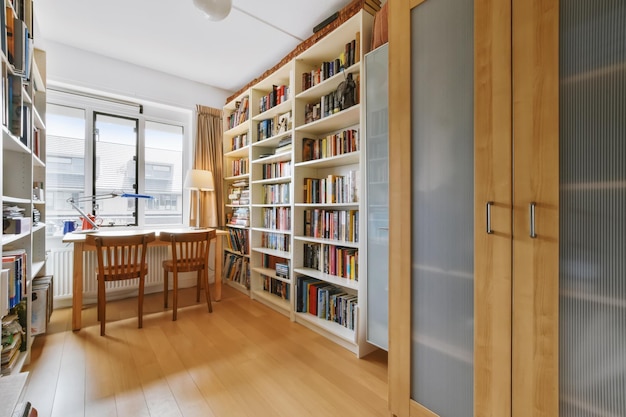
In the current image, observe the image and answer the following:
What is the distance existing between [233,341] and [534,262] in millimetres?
2101

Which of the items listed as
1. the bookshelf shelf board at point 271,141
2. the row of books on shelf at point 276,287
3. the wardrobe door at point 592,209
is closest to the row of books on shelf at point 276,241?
the row of books on shelf at point 276,287

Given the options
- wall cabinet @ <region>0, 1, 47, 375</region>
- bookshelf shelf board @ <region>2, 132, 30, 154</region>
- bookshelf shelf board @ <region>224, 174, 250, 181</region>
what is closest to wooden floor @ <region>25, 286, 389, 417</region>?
wall cabinet @ <region>0, 1, 47, 375</region>

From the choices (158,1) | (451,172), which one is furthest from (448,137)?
(158,1)

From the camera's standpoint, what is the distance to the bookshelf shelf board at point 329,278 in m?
2.12

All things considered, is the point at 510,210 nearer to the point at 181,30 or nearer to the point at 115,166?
the point at 181,30

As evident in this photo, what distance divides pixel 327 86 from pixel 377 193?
1.11 m

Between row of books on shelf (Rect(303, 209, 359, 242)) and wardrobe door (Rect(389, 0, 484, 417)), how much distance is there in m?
0.79

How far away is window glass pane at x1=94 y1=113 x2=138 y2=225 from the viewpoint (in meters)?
3.41

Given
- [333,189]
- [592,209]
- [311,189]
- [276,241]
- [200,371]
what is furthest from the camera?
[276,241]

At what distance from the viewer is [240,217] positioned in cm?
364

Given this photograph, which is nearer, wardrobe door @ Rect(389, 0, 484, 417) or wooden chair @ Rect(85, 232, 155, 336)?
wardrobe door @ Rect(389, 0, 484, 417)

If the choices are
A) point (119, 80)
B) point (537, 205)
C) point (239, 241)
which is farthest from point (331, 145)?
point (119, 80)

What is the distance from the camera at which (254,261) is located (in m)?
3.33

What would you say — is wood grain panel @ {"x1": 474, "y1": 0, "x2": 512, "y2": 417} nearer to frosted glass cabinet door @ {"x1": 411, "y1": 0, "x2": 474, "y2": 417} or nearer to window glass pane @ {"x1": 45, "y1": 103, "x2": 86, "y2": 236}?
frosted glass cabinet door @ {"x1": 411, "y1": 0, "x2": 474, "y2": 417}
